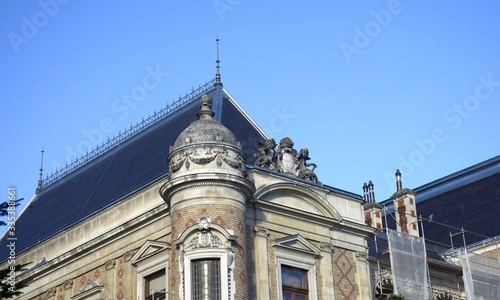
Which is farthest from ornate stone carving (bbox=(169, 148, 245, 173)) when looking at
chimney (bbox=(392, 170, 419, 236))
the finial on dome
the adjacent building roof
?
the adjacent building roof

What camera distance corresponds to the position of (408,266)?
3472cm

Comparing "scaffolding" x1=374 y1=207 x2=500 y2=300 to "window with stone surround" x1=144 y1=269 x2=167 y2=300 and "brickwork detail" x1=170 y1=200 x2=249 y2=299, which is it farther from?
"window with stone surround" x1=144 y1=269 x2=167 y2=300

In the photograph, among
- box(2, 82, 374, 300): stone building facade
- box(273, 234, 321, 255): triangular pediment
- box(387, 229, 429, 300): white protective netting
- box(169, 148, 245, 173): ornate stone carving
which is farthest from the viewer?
box(387, 229, 429, 300): white protective netting

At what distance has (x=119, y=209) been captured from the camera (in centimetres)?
3334

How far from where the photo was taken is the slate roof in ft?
114

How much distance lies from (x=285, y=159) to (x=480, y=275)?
1015 centimetres

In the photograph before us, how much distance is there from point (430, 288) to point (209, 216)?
1070cm

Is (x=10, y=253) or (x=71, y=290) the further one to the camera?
(x=10, y=253)

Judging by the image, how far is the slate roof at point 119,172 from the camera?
3469cm

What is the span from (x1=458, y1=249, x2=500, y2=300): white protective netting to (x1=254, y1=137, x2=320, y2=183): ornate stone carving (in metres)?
7.48

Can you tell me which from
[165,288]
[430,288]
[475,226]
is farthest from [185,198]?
[475,226]

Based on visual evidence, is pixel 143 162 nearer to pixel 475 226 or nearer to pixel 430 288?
pixel 430 288

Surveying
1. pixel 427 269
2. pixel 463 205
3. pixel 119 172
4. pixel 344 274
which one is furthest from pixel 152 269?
pixel 463 205

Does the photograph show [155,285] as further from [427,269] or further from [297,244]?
[427,269]
